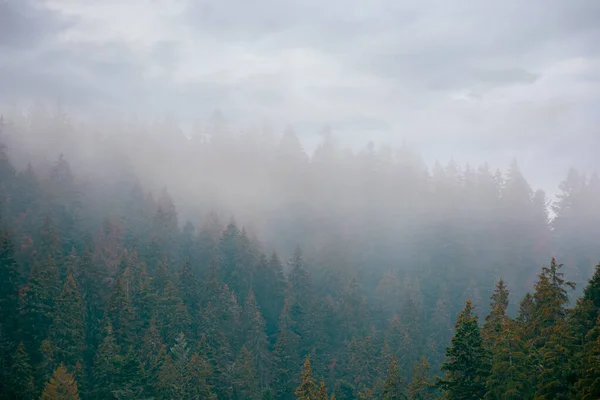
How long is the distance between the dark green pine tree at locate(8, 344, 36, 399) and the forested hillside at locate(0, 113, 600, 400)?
17 centimetres

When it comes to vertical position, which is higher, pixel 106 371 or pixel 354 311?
pixel 354 311

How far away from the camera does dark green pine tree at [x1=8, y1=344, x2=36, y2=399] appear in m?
51.0

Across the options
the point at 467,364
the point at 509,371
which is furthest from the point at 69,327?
the point at 509,371

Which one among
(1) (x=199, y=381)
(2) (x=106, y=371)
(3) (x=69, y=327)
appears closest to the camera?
(1) (x=199, y=381)

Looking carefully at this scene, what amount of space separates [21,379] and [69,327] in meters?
9.75

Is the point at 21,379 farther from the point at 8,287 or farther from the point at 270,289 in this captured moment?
the point at 270,289

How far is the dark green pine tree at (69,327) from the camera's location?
59156mm

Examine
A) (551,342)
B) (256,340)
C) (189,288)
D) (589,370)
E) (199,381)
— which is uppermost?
(189,288)

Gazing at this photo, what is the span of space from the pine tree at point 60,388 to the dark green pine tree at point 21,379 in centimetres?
155

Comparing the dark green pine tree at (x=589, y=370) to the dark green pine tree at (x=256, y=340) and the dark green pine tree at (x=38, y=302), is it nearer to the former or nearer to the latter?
the dark green pine tree at (x=256, y=340)

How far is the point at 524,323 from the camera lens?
4147 centimetres

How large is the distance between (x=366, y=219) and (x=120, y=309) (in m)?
61.1

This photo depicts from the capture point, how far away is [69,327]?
61.2m

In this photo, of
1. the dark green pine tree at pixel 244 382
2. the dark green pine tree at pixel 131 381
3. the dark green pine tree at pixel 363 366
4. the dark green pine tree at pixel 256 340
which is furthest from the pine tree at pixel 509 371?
the dark green pine tree at pixel 256 340
